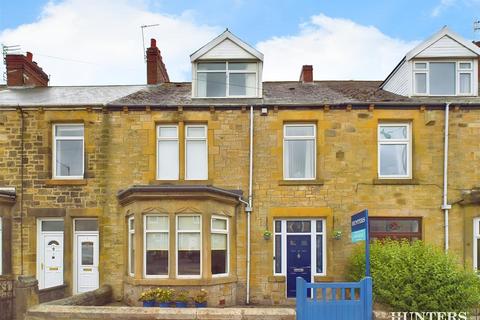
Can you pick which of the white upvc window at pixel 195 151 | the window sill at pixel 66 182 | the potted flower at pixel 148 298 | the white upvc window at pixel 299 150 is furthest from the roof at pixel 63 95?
the potted flower at pixel 148 298

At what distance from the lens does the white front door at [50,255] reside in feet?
47.8

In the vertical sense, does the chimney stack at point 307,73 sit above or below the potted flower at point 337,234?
above

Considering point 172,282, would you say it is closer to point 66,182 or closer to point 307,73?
point 66,182

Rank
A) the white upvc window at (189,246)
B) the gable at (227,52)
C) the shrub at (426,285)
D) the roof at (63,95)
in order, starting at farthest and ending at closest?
1. the gable at (227,52)
2. the roof at (63,95)
3. the white upvc window at (189,246)
4. the shrub at (426,285)

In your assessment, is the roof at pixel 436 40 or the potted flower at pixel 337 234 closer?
the potted flower at pixel 337 234

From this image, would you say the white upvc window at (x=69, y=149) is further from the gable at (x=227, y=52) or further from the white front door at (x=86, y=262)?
the gable at (x=227, y=52)

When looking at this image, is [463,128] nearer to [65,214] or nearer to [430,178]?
[430,178]

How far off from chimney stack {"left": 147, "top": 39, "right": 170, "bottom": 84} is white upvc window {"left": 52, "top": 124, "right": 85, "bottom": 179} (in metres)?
4.98

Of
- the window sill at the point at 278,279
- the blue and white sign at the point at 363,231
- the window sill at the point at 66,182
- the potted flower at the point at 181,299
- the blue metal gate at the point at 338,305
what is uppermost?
the window sill at the point at 66,182

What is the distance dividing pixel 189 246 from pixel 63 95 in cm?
782

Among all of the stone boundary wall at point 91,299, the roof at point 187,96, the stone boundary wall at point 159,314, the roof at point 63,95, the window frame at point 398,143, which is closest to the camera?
the stone boundary wall at point 159,314

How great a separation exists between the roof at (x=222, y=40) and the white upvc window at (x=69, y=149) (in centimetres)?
462

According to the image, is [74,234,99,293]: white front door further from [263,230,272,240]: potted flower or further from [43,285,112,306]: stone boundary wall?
[263,230,272,240]: potted flower

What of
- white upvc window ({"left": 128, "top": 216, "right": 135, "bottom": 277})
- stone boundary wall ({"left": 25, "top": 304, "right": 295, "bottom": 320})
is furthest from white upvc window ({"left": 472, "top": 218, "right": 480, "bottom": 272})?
white upvc window ({"left": 128, "top": 216, "right": 135, "bottom": 277})
